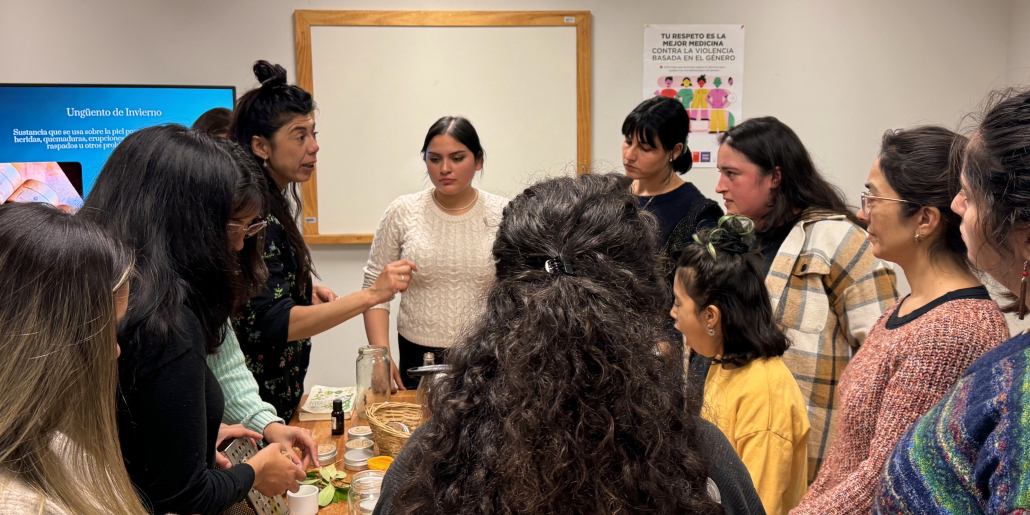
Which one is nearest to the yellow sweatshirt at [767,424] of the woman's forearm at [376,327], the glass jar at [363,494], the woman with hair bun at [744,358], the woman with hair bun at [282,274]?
the woman with hair bun at [744,358]

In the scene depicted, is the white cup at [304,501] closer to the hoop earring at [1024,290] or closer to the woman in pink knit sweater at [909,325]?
the woman in pink knit sweater at [909,325]

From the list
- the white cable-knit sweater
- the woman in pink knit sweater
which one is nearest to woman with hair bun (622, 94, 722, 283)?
the white cable-knit sweater

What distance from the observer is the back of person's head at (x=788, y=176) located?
2059 mm

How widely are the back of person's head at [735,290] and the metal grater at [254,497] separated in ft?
3.42

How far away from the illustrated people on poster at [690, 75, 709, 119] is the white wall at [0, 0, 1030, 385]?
9.0 inches

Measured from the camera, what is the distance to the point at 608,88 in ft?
11.9

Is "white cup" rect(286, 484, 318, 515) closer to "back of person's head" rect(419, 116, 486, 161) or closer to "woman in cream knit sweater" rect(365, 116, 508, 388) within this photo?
"woman in cream knit sweater" rect(365, 116, 508, 388)

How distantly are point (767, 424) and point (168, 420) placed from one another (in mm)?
1160

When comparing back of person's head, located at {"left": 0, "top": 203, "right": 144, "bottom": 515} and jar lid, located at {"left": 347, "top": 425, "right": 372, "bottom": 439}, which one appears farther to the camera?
jar lid, located at {"left": 347, "top": 425, "right": 372, "bottom": 439}

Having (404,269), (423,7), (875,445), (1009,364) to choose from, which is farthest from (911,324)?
(423,7)

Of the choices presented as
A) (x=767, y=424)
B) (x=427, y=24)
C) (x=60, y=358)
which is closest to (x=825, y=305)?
(x=767, y=424)

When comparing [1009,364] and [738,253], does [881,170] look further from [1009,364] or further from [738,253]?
[1009,364]

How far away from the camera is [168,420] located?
1069mm

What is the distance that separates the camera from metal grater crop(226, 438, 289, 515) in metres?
1.35
